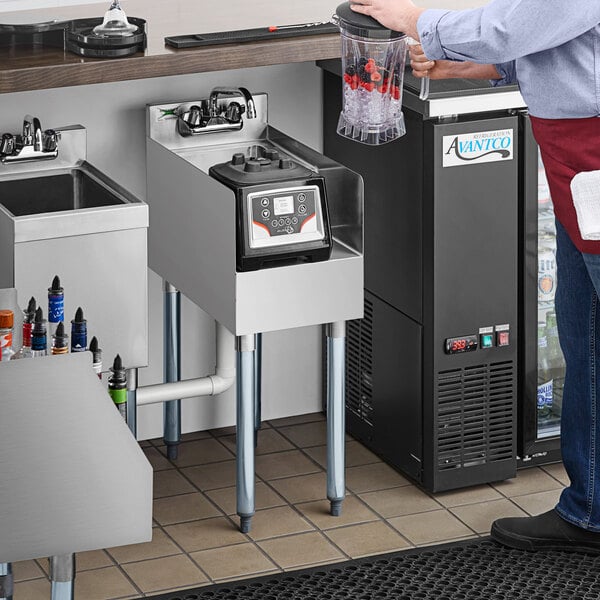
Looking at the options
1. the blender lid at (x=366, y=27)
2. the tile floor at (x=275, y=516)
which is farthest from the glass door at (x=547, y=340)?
the blender lid at (x=366, y=27)

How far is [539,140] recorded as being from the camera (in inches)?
131

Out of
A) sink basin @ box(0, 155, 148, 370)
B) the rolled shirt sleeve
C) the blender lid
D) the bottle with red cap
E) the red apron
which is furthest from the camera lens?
sink basin @ box(0, 155, 148, 370)

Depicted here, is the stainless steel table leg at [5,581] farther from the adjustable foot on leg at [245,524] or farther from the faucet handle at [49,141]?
the faucet handle at [49,141]

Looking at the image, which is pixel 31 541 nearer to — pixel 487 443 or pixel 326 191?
pixel 326 191

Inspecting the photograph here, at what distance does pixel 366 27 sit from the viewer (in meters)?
3.39

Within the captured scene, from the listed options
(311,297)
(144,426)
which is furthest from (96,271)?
(144,426)

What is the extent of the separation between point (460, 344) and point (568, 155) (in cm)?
95

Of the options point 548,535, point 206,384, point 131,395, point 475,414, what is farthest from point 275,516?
point 548,535

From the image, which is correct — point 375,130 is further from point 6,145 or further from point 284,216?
point 6,145

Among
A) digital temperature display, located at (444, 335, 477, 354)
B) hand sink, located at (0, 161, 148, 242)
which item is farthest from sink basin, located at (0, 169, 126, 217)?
digital temperature display, located at (444, 335, 477, 354)

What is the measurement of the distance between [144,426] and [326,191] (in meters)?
1.16

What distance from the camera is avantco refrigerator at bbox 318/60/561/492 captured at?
12.8 feet

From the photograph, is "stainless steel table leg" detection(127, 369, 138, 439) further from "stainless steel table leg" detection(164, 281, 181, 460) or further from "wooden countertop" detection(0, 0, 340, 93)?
"wooden countertop" detection(0, 0, 340, 93)

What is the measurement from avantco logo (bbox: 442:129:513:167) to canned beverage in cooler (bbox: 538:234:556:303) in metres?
0.48
